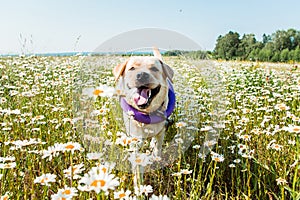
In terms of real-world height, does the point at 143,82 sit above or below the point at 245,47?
below

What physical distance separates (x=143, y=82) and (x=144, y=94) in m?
0.10

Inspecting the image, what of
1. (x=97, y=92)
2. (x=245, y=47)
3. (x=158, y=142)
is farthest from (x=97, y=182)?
(x=245, y=47)

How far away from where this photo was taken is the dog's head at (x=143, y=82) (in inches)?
78.4

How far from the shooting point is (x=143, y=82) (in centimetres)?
196

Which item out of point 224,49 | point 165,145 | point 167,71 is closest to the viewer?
point 167,71

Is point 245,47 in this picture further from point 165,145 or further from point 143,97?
point 143,97

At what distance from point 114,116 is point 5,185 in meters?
0.79

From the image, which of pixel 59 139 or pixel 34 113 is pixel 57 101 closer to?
pixel 34 113

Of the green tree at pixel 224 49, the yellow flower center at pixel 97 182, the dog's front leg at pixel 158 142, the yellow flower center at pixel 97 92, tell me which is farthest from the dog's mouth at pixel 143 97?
the green tree at pixel 224 49

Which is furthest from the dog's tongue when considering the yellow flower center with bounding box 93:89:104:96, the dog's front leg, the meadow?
Answer: the yellow flower center with bounding box 93:89:104:96

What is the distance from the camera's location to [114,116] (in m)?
2.11

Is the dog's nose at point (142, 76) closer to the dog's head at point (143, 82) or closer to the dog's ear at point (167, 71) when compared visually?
the dog's head at point (143, 82)

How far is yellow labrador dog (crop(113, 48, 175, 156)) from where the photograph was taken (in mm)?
2004

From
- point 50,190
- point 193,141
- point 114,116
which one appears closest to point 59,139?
point 114,116
